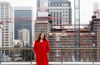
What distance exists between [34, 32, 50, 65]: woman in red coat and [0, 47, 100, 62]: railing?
7.56ft

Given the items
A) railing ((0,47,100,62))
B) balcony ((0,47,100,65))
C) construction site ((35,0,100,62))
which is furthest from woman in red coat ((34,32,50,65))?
construction site ((35,0,100,62))

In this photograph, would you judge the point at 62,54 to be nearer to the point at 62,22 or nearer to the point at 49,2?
the point at 62,22

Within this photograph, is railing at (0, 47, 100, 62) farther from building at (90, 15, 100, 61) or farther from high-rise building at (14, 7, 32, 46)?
high-rise building at (14, 7, 32, 46)

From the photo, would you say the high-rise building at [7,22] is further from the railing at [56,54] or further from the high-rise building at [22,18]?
the railing at [56,54]

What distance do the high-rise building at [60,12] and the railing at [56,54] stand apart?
431 inches

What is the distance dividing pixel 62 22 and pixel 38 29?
4697 mm

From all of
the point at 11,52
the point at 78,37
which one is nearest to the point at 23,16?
the point at 78,37

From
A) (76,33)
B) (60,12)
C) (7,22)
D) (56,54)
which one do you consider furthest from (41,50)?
(60,12)

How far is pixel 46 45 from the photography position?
5953 mm

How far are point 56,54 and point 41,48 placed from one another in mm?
2733

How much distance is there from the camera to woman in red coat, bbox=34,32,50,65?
231 inches

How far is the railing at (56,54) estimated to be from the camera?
8.52 m

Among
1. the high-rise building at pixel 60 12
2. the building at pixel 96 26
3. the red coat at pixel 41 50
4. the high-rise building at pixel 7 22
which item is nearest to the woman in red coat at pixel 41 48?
the red coat at pixel 41 50

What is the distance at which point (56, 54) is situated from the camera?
→ 8.62m
